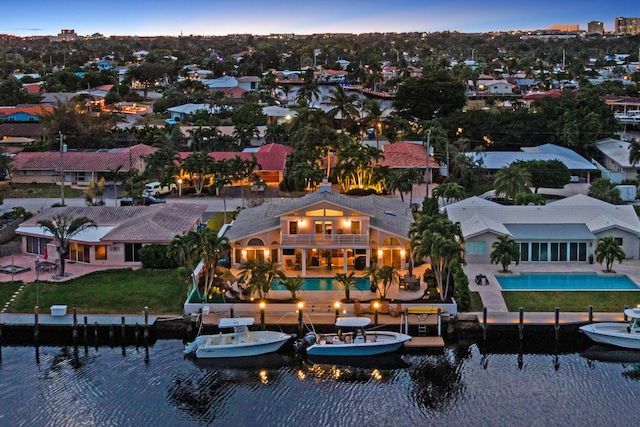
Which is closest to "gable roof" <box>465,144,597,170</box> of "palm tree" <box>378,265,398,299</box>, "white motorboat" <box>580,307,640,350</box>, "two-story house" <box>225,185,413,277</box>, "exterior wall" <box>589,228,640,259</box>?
"exterior wall" <box>589,228,640,259</box>

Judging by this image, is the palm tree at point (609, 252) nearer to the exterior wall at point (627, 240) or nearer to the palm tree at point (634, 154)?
the exterior wall at point (627, 240)

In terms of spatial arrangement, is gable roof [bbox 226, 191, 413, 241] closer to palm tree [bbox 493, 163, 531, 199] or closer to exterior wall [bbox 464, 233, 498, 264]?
exterior wall [bbox 464, 233, 498, 264]

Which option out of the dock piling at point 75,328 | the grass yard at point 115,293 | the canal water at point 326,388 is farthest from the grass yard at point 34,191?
the canal water at point 326,388

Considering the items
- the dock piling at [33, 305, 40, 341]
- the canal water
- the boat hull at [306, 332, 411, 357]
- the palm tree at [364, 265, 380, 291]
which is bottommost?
the canal water

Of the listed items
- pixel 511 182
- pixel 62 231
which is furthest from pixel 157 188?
pixel 511 182

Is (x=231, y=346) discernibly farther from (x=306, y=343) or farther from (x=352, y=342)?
(x=352, y=342)
